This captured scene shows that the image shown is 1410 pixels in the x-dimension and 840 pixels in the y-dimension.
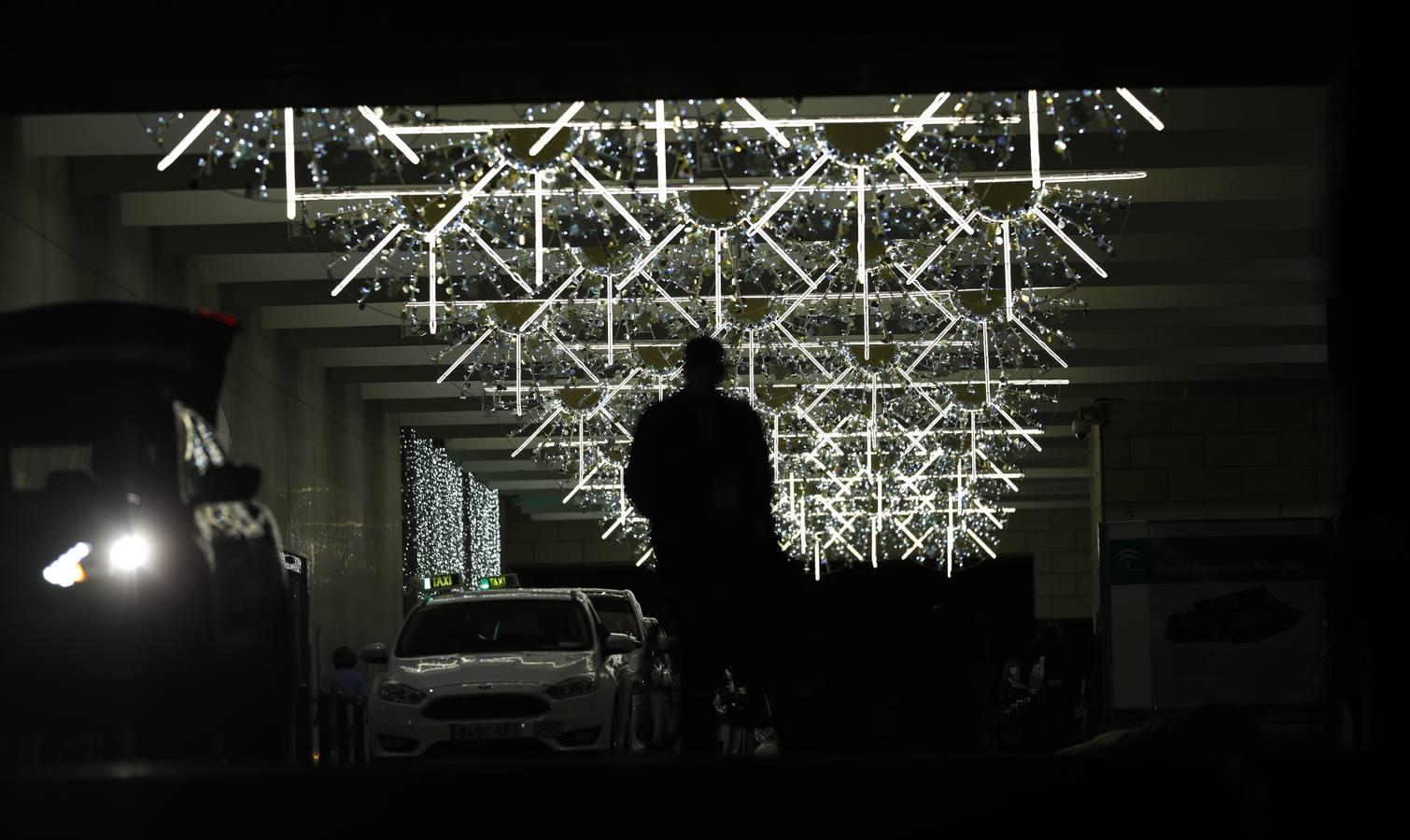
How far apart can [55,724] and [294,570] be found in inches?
632

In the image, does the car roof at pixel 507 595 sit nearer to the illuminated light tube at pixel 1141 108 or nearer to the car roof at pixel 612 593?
the car roof at pixel 612 593

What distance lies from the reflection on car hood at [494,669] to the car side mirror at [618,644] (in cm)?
13

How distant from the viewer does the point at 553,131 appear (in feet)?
32.3

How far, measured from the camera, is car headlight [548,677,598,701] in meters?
12.0

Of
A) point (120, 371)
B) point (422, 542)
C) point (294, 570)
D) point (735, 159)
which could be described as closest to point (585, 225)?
point (735, 159)

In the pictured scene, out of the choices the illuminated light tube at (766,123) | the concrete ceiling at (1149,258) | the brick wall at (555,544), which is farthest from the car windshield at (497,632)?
the brick wall at (555,544)

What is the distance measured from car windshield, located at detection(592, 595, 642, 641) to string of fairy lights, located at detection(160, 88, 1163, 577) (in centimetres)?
187

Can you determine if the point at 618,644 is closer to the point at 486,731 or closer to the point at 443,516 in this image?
the point at 486,731

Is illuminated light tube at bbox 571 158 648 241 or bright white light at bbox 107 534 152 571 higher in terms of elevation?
illuminated light tube at bbox 571 158 648 241

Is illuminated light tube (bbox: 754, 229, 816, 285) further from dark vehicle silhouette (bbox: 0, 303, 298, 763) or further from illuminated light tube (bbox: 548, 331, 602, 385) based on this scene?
dark vehicle silhouette (bbox: 0, 303, 298, 763)

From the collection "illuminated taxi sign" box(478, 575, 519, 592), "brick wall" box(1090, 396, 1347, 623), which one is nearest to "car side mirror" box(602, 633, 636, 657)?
"brick wall" box(1090, 396, 1347, 623)

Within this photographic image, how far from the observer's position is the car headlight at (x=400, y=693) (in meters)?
12.1

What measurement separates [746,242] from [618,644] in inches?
114

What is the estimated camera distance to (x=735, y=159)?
405 inches
